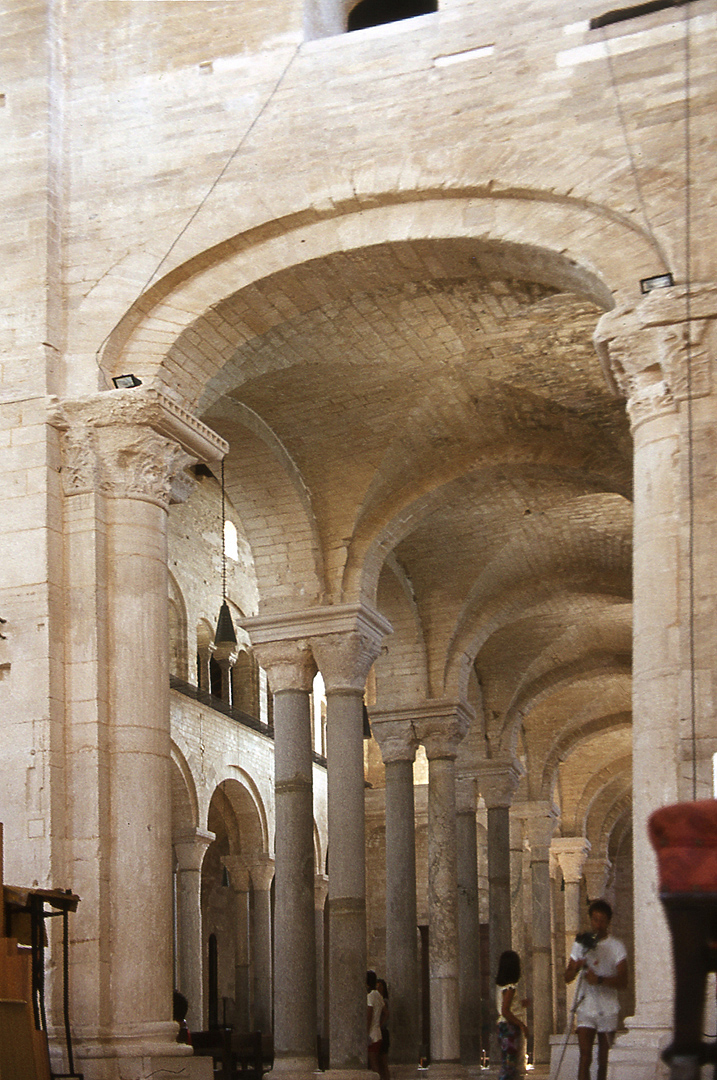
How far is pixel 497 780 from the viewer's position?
2008cm

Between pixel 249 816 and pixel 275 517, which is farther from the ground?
pixel 275 517

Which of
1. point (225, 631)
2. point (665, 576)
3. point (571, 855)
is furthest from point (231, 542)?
point (665, 576)

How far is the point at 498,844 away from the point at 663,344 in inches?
480

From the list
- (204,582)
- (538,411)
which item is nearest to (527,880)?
(204,582)

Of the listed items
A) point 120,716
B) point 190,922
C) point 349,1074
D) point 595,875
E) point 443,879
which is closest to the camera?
point 120,716

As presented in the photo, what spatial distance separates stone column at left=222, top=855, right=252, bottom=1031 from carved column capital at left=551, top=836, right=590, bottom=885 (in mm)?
8051

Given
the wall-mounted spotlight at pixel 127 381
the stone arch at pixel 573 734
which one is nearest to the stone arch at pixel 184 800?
the stone arch at pixel 573 734

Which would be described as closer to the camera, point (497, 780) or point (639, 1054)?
point (639, 1054)

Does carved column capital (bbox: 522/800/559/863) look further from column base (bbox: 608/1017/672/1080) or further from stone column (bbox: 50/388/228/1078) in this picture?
column base (bbox: 608/1017/672/1080)

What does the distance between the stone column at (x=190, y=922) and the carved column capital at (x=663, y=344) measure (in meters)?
11.1

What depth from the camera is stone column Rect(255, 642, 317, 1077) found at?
12.4 metres

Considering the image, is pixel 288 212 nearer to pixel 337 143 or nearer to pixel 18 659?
pixel 337 143

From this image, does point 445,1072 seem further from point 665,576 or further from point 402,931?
point 665,576

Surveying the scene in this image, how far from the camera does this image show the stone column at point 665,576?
755 cm
